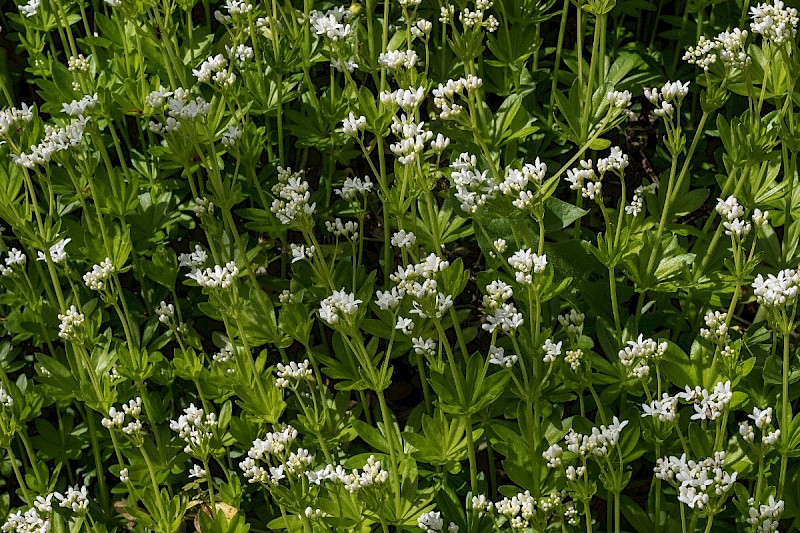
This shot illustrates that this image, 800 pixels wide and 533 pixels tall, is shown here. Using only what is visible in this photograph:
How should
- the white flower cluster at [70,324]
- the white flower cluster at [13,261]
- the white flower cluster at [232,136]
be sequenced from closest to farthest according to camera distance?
the white flower cluster at [70,324] < the white flower cluster at [232,136] < the white flower cluster at [13,261]

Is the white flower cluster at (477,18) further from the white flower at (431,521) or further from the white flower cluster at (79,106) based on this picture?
the white flower at (431,521)

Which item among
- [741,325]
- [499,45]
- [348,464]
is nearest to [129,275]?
[348,464]

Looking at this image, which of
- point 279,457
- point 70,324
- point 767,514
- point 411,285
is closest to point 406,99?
point 411,285

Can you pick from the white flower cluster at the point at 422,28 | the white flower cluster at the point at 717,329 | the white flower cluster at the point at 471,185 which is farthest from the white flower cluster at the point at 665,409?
the white flower cluster at the point at 422,28

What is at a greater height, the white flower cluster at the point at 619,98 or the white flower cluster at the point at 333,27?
the white flower cluster at the point at 333,27

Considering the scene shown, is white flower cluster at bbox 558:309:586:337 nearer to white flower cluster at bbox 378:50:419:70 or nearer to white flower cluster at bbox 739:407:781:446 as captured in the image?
white flower cluster at bbox 739:407:781:446

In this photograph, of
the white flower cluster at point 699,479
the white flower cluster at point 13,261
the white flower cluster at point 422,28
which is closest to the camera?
the white flower cluster at point 699,479

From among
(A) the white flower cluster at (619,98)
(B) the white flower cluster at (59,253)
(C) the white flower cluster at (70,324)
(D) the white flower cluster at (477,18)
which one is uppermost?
(D) the white flower cluster at (477,18)

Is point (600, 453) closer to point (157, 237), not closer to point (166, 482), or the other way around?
point (166, 482)
